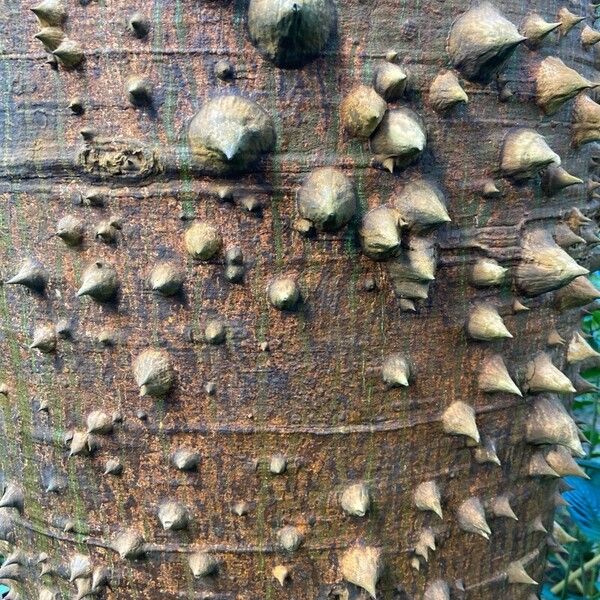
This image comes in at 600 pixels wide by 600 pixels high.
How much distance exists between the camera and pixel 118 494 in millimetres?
810

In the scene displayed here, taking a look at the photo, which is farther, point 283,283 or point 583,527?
point 583,527

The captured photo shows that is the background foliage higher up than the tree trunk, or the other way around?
the tree trunk

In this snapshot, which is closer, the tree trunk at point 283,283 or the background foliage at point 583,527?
the tree trunk at point 283,283

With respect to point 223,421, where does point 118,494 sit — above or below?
below

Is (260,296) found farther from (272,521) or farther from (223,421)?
(272,521)

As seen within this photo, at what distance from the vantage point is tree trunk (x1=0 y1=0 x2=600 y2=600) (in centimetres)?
70

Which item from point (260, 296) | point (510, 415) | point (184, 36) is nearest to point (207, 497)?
point (260, 296)

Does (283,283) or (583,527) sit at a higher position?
(283,283)

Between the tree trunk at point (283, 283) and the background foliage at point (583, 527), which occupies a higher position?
the tree trunk at point (283, 283)

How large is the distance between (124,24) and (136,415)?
430 mm

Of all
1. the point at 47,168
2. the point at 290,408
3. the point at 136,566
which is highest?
the point at 47,168

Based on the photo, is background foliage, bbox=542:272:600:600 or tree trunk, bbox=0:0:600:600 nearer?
tree trunk, bbox=0:0:600:600

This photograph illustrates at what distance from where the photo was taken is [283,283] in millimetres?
723

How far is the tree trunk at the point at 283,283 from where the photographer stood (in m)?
0.70
